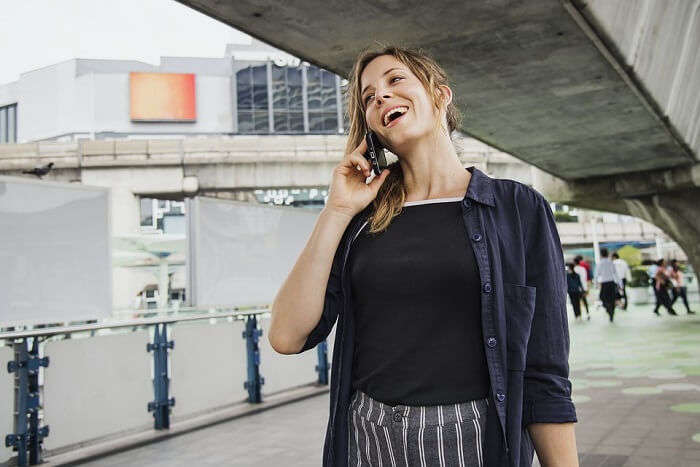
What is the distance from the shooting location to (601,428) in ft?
20.6

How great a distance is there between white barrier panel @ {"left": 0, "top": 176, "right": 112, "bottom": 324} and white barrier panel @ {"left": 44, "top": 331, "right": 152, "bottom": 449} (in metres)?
0.41

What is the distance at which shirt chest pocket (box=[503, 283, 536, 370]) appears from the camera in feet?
5.09

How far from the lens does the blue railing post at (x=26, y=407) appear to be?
5.63 m

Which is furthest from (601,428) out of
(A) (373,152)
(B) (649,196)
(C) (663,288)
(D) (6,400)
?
(C) (663,288)

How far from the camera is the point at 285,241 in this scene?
9727 millimetres

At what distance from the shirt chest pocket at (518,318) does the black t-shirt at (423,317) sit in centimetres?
7

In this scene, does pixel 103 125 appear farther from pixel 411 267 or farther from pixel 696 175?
pixel 411 267

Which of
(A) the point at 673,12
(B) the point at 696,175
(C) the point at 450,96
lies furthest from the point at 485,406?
(B) the point at 696,175

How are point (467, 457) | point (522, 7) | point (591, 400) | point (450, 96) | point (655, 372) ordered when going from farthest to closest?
1. point (655, 372)
2. point (591, 400)
3. point (522, 7)
4. point (450, 96)
5. point (467, 457)

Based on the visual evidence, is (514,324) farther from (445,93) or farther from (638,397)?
(638,397)

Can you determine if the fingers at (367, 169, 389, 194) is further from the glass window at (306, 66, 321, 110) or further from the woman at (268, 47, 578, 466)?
the glass window at (306, 66, 321, 110)

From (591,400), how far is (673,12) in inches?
195

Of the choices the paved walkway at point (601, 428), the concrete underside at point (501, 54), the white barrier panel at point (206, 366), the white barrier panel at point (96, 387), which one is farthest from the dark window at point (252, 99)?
the white barrier panel at point (96, 387)

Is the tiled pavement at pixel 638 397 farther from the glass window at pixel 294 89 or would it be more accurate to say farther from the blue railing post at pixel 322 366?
the glass window at pixel 294 89
